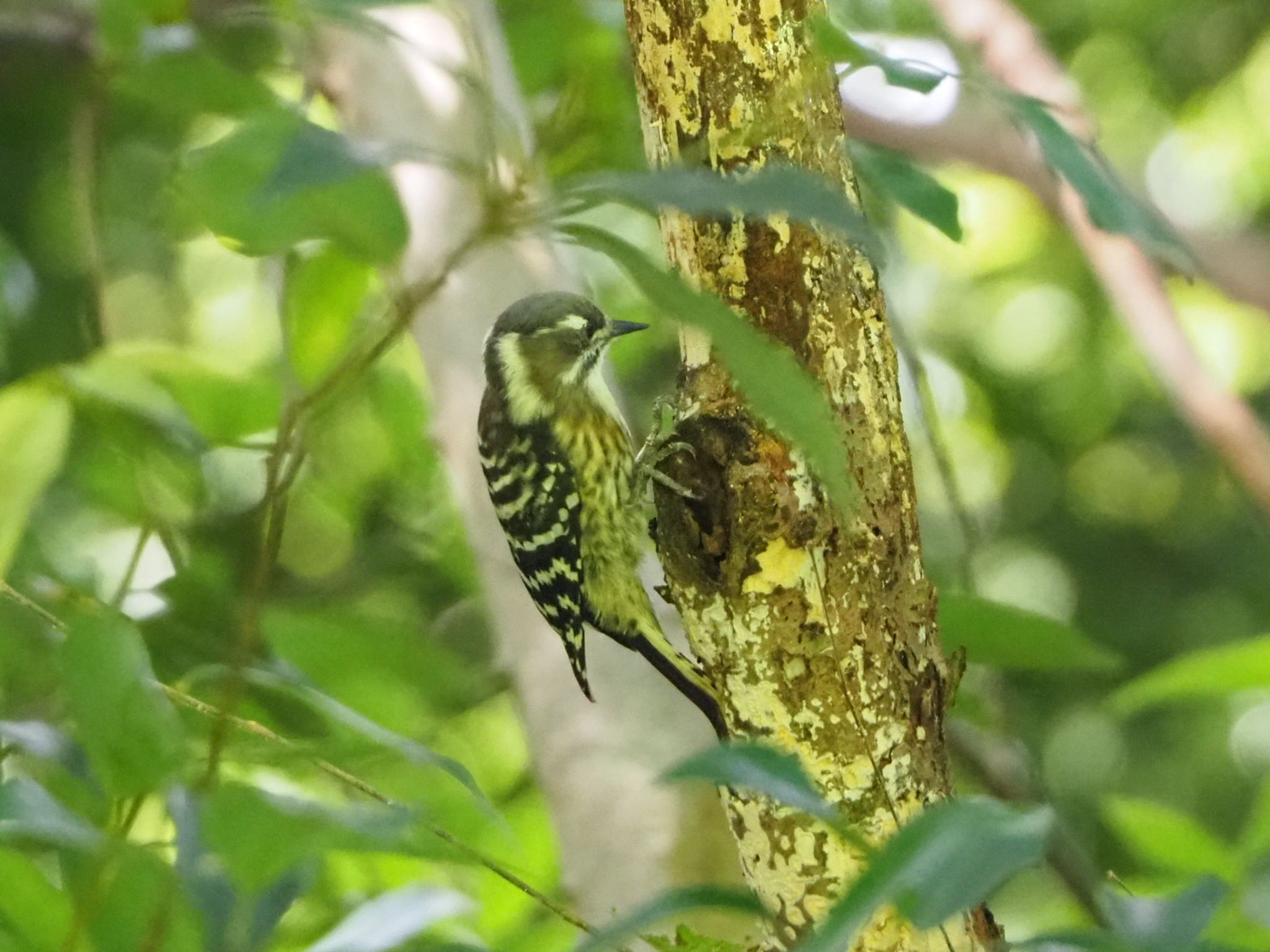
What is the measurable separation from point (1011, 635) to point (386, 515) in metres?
1.29

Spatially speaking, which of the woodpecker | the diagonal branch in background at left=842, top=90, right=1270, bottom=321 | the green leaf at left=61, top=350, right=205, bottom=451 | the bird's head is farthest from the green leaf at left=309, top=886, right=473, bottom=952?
the diagonal branch in background at left=842, top=90, right=1270, bottom=321

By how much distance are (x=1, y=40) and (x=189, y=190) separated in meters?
1.74

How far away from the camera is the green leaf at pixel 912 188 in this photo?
0.88m

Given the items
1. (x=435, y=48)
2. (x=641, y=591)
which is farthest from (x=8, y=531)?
(x=435, y=48)

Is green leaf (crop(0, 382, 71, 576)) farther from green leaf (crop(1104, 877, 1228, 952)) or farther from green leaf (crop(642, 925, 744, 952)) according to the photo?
green leaf (crop(1104, 877, 1228, 952))

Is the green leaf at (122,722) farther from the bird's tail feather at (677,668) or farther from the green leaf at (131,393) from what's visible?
the bird's tail feather at (677,668)

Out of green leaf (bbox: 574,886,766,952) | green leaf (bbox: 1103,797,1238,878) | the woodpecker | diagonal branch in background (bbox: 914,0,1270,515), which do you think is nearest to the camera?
green leaf (bbox: 574,886,766,952)

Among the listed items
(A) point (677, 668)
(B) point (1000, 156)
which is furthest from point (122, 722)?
(B) point (1000, 156)

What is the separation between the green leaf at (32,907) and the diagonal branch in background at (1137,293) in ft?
3.37

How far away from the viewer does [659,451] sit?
1.08 metres

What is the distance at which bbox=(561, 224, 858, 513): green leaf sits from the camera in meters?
0.48

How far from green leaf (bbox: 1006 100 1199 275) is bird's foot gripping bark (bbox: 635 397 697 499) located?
0.30 m

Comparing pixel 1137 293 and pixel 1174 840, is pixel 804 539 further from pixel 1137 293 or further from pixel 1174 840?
pixel 1137 293

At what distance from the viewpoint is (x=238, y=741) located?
2.49 feet
